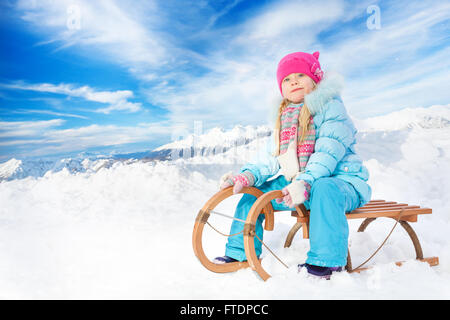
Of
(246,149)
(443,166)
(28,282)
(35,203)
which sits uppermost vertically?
(246,149)

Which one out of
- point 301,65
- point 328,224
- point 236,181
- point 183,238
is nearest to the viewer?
point 328,224

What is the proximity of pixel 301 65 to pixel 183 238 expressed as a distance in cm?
165

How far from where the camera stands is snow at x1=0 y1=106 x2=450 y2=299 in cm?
179

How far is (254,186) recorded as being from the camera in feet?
7.14

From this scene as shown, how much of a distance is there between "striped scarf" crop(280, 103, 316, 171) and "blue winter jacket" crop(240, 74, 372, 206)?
47 millimetres

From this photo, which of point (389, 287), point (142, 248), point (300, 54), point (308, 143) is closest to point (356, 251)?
point (389, 287)

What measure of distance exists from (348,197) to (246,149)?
305cm

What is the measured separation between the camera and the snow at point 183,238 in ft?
5.86

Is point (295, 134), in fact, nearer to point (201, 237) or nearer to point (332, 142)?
point (332, 142)

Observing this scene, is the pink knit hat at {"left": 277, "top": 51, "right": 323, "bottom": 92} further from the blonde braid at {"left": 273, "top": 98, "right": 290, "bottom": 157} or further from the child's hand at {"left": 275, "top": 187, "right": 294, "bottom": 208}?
the child's hand at {"left": 275, "top": 187, "right": 294, "bottom": 208}

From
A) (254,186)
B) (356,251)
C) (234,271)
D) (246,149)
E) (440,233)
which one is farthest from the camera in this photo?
(246,149)

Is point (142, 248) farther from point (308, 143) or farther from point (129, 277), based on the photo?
point (308, 143)

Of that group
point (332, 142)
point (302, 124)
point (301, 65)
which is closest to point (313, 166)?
point (332, 142)

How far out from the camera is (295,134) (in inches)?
81.7
